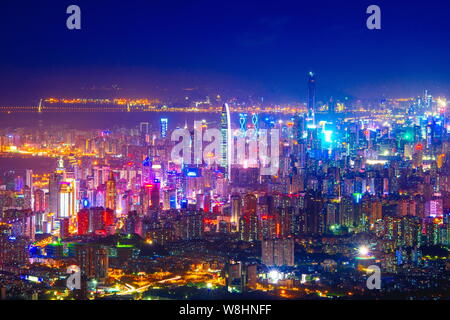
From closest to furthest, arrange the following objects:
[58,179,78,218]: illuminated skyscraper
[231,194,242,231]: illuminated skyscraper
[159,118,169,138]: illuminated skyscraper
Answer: [231,194,242,231]: illuminated skyscraper < [58,179,78,218]: illuminated skyscraper < [159,118,169,138]: illuminated skyscraper

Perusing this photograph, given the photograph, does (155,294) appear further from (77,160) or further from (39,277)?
(77,160)

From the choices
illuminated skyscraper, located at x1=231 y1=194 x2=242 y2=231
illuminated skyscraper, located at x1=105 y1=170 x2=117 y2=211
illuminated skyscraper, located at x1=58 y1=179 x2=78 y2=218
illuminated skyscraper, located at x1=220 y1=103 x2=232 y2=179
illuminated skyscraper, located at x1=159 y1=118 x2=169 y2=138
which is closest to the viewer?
illuminated skyscraper, located at x1=231 y1=194 x2=242 y2=231

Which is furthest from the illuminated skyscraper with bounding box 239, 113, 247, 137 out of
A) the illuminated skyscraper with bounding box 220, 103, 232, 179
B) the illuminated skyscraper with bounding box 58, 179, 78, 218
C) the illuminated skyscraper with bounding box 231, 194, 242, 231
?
the illuminated skyscraper with bounding box 58, 179, 78, 218

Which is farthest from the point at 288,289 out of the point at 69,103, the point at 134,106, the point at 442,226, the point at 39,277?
the point at 134,106

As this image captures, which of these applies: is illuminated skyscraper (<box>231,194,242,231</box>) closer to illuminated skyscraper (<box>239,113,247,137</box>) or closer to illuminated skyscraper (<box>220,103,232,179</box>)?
illuminated skyscraper (<box>220,103,232,179</box>)

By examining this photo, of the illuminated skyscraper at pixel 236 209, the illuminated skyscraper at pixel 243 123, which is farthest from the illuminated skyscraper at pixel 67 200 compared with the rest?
the illuminated skyscraper at pixel 243 123

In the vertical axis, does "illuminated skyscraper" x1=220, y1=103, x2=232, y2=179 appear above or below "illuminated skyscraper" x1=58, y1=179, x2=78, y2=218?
above

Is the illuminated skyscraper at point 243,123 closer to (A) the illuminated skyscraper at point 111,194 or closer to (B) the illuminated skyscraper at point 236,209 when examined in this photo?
(B) the illuminated skyscraper at point 236,209

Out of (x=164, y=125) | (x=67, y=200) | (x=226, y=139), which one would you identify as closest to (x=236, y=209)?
(x=67, y=200)
